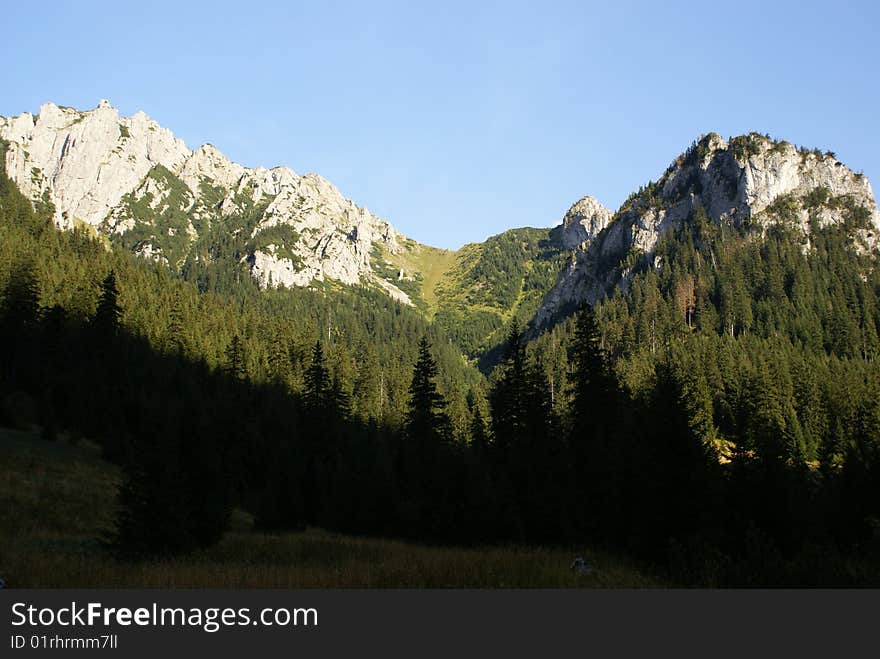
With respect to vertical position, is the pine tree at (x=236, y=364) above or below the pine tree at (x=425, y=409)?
above

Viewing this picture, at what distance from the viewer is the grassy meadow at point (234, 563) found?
1323cm

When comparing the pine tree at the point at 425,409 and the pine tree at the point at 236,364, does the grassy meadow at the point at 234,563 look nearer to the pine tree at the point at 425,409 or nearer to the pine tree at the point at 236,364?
the pine tree at the point at 425,409

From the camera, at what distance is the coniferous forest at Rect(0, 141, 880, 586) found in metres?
20.5

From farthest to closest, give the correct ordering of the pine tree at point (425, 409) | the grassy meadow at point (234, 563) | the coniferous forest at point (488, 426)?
the pine tree at point (425, 409)
the coniferous forest at point (488, 426)
the grassy meadow at point (234, 563)

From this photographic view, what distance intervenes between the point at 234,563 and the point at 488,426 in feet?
196

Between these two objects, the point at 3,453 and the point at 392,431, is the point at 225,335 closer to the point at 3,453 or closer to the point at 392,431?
the point at 392,431

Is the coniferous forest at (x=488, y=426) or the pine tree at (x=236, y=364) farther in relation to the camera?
the pine tree at (x=236, y=364)

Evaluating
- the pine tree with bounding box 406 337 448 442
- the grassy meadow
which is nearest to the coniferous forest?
the pine tree with bounding box 406 337 448 442

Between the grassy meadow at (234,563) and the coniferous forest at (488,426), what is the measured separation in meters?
1.85

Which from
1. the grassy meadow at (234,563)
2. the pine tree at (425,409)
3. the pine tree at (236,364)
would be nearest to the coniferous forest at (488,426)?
the pine tree at (425,409)

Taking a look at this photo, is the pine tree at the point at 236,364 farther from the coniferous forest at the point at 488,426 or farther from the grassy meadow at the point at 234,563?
the grassy meadow at the point at 234,563

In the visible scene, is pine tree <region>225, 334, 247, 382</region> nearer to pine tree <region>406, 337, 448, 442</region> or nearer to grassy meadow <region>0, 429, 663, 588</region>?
pine tree <region>406, 337, 448, 442</region>

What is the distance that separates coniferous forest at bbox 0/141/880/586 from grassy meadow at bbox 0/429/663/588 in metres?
1.85

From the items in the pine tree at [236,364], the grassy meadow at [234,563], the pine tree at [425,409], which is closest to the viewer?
the grassy meadow at [234,563]
